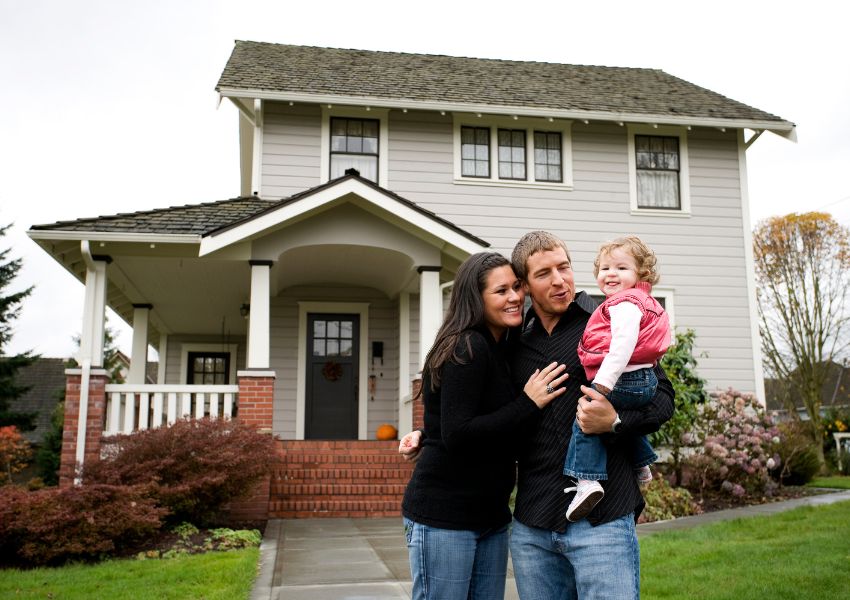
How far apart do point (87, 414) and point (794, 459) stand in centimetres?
1051

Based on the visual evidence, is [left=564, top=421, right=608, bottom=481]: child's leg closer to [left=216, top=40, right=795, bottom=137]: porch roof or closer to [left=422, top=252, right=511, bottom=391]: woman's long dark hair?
[left=422, top=252, right=511, bottom=391]: woman's long dark hair

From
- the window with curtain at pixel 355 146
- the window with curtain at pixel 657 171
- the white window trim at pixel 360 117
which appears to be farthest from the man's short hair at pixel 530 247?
the window with curtain at pixel 657 171

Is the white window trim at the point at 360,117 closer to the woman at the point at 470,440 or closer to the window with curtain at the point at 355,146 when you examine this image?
the window with curtain at the point at 355,146

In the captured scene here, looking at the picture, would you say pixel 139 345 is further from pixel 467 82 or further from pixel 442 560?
pixel 442 560

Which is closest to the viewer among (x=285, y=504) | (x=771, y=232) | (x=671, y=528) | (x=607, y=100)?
(x=671, y=528)

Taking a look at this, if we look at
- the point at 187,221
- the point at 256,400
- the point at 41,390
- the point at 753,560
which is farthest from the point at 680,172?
the point at 41,390

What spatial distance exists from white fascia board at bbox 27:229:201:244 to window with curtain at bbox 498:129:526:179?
19.9 feet

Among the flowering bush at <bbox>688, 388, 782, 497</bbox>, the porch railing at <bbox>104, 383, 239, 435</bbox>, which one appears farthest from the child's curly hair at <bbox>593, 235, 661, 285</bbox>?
the flowering bush at <bbox>688, 388, 782, 497</bbox>

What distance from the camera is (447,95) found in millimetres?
13297

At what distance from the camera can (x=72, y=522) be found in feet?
21.9

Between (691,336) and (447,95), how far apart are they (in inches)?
229

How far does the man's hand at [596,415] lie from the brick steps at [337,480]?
7.70 metres

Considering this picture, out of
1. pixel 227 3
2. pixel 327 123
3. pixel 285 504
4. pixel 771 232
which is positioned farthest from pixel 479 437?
pixel 771 232

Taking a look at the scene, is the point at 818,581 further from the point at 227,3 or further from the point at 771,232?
the point at 771,232
